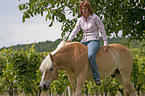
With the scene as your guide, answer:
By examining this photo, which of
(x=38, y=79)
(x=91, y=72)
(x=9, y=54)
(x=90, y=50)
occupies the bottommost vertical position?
(x=38, y=79)

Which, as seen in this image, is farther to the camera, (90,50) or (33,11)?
(33,11)

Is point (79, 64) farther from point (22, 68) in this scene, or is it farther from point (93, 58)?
point (22, 68)

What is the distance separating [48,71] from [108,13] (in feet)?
12.3

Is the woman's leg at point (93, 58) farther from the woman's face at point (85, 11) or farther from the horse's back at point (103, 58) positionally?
the woman's face at point (85, 11)

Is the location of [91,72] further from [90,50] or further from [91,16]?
[91,16]

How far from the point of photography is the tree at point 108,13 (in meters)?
6.05

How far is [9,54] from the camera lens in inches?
508

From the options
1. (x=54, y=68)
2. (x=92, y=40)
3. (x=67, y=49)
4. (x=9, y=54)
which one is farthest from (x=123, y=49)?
(x=9, y=54)

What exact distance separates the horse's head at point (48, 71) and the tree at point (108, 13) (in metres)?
2.80

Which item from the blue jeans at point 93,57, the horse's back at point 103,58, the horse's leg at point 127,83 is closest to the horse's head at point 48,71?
the horse's back at point 103,58

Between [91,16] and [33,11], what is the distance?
9.57 ft

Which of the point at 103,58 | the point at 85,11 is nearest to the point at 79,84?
the point at 103,58

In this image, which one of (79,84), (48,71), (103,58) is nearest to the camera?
(48,71)

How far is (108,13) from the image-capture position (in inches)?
248
